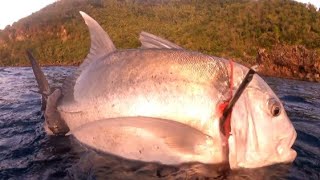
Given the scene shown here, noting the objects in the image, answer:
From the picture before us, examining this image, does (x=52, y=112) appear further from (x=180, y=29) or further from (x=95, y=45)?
(x=180, y=29)

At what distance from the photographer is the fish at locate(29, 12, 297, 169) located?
395 centimetres

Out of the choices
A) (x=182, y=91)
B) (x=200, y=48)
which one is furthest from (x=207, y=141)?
(x=200, y=48)

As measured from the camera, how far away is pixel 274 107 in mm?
4004

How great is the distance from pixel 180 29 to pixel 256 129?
1253 inches

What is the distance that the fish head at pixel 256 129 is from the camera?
394cm

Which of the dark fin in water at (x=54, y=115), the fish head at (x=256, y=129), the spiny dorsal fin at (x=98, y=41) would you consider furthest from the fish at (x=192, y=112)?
the dark fin in water at (x=54, y=115)

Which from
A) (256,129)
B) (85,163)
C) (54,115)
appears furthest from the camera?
(54,115)

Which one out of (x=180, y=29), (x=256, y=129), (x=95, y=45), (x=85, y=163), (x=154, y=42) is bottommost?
(x=180, y=29)

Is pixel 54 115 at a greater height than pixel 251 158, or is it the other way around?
pixel 251 158

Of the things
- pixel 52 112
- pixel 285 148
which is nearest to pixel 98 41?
pixel 52 112

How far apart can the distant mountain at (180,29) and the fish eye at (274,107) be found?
2099cm

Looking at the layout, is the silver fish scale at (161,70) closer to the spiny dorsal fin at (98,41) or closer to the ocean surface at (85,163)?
the spiny dorsal fin at (98,41)

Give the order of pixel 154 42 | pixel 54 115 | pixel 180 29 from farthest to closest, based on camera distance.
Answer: pixel 180 29 < pixel 54 115 < pixel 154 42

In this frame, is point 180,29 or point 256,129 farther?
point 180,29
